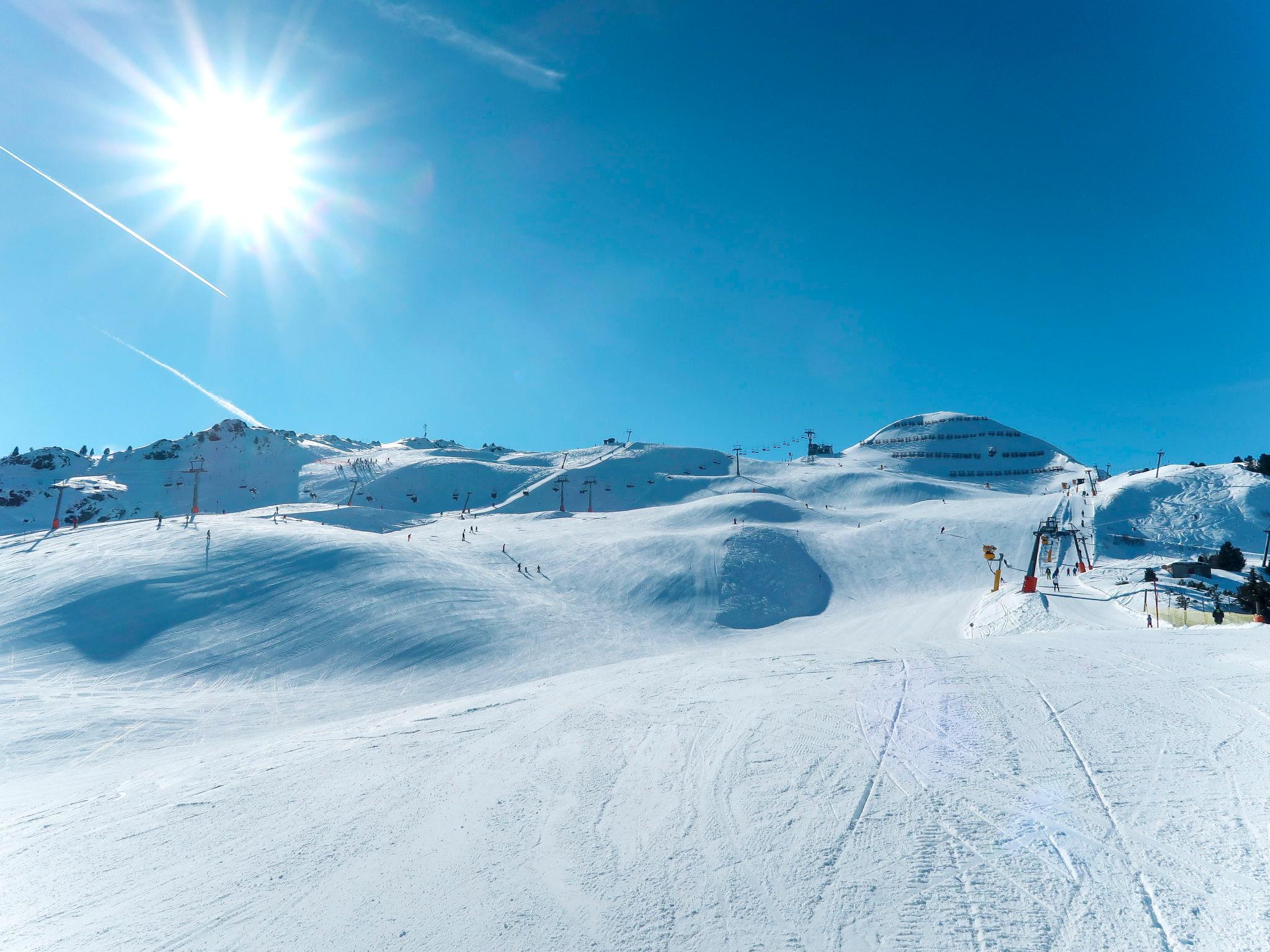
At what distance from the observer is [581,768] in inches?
294

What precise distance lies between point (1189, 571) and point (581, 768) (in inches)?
1723

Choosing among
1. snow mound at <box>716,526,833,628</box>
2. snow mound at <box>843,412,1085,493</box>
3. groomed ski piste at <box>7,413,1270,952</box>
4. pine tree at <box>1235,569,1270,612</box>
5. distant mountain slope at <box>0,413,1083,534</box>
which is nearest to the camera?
groomed ski piste at <box>7,413,1270,952</box>

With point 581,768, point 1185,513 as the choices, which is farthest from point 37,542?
point 1185,513

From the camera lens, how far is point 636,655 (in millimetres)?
23031

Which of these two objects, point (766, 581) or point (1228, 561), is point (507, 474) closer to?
point (766, 581)

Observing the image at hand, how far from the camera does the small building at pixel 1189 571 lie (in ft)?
113

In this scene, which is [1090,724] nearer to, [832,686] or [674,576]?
[832,686]

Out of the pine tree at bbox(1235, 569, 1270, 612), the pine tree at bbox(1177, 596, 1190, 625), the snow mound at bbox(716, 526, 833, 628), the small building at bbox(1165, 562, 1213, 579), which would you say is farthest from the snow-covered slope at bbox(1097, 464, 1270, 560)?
the snow mound at bbox(716, 526, 833, 628)

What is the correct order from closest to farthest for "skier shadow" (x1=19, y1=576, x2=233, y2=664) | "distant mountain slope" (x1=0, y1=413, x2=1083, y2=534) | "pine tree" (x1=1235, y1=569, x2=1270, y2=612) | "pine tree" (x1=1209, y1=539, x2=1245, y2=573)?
"skier shadow" (x1=19, y1=576, x2=233, y2=664), "pine tree" (x1=1235, y1=569, x2=1270, y2=612), "pine tree" (x1=1209, y1=539, x2=1245, y2=573), "distant mountain slope" (x1=0, y1=413, x2=1083, y2=534)

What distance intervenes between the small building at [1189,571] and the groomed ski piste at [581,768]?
9.29m

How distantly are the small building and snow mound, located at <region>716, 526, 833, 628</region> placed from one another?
67.0ft

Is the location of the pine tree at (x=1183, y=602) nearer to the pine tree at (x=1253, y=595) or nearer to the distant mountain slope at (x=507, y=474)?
the pine tree at (x=1253, y=595)

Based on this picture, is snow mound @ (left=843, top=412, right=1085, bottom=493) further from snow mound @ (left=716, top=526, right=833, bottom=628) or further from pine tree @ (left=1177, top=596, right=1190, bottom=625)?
snow mound @ (left=716, top=526, right=833, bottom=628)

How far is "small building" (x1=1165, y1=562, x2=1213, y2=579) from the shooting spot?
34.4 meters
